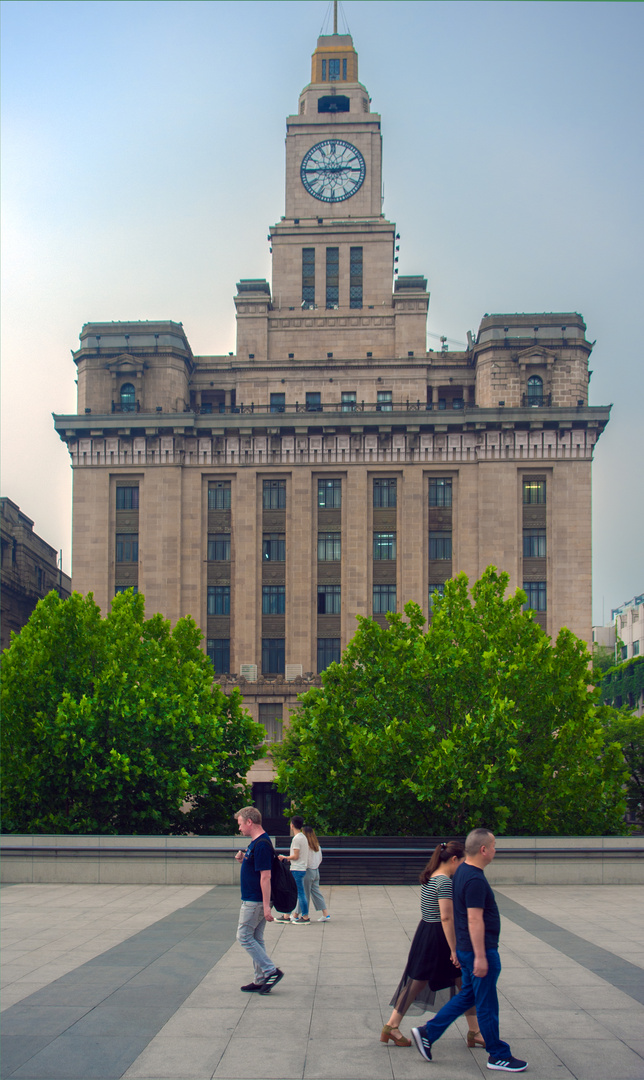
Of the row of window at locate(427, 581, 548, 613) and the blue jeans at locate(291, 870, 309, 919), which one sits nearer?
the blue jeans at locate(291, 870, 309, 919)

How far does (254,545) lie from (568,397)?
22064mm

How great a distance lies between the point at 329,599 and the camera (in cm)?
5788

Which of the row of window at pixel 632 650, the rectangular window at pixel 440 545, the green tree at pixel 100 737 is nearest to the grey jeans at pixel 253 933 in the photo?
the green tree at pixel 100 737

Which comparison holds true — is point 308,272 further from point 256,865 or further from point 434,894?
point 434,894

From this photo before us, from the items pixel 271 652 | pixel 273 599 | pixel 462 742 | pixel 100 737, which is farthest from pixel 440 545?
pixel 100 737

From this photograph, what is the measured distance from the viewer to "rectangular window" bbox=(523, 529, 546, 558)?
57.5 metres

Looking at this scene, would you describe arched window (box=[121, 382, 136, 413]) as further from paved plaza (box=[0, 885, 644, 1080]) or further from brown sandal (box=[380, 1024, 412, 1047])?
brown sandal (box=[380, 1024, 412, 1047])

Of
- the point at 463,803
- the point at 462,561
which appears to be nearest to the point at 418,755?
the point at 463,803

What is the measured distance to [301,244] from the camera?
66000 millimetres

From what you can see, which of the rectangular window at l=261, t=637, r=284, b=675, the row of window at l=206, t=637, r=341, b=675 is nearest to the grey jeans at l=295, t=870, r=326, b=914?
the row of window at l=206, t=637, r=341, b=675

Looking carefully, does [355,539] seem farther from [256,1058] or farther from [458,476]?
[256,1058]

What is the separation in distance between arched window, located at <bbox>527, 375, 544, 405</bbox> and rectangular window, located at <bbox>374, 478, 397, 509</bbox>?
1048 centimetres

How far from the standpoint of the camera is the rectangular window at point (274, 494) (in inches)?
2331

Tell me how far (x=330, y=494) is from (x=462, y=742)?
36111 mm
